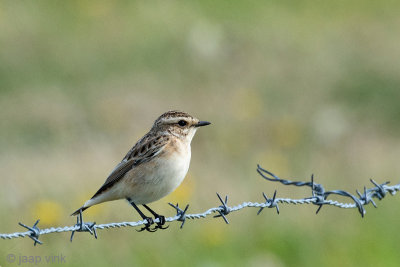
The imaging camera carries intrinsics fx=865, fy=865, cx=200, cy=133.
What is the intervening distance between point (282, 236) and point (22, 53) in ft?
32.1

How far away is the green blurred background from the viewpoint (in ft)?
30.3

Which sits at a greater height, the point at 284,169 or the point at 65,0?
the point at 65,0

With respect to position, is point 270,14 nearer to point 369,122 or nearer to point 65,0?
point 65,0

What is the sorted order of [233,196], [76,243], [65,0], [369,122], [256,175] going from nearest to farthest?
[76,243] < [233,196] < [256,175] < [369,122] < [65,0]

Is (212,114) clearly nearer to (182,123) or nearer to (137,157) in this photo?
(182,123)

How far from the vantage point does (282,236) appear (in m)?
9.48

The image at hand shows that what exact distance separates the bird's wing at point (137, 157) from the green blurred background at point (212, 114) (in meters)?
1.64

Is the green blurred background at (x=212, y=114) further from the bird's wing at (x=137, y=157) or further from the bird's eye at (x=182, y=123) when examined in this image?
the bird's eye at (x=182, y=123)

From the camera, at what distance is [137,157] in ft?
23.3

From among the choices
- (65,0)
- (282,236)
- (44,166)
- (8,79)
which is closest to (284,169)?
(282,236)

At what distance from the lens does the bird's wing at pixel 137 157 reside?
23.0 feet

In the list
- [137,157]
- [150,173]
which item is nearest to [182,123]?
[137,157]

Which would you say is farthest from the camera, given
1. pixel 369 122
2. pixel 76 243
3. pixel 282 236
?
pixel 369 122

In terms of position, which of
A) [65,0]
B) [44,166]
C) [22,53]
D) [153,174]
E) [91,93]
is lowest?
[153,174]
